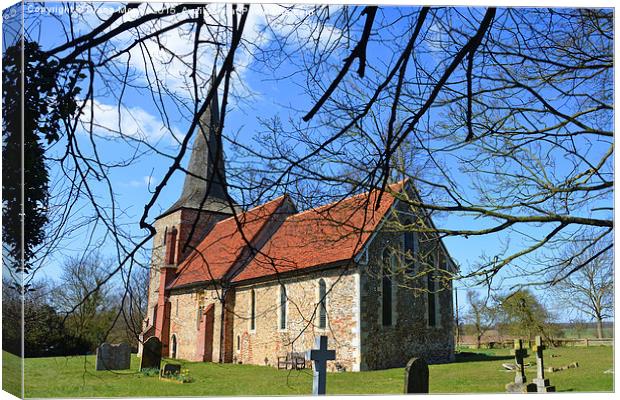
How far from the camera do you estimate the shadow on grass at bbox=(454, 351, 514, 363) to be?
607 centimetres

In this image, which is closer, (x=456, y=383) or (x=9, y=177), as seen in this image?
(x=9, y=177)

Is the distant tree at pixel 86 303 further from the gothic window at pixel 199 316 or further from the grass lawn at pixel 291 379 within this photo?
the gothic window at pixel 199 316

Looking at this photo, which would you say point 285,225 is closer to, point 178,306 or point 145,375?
point 145,375

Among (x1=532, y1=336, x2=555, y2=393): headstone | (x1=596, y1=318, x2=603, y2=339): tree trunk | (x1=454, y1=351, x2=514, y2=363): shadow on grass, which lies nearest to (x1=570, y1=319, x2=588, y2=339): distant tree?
(x1=596, y1=318, x2=603, y2=339): tree trunk

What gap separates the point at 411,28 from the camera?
3551 millimetres

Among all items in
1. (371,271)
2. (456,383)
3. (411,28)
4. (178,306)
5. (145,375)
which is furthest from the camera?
(178,306)

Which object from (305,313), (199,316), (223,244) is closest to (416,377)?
(305,313)

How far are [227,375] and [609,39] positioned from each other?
17.8 ft

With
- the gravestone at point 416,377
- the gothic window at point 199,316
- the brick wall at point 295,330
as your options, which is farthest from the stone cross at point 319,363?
the gothic window at point 199,316

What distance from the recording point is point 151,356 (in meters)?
6.43

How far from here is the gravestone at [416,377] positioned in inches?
186

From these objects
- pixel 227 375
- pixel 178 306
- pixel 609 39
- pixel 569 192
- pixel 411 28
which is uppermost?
pixel 609 39

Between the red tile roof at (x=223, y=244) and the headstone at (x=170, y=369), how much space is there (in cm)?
89

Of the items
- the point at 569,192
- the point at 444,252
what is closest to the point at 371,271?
the point at 444,252
